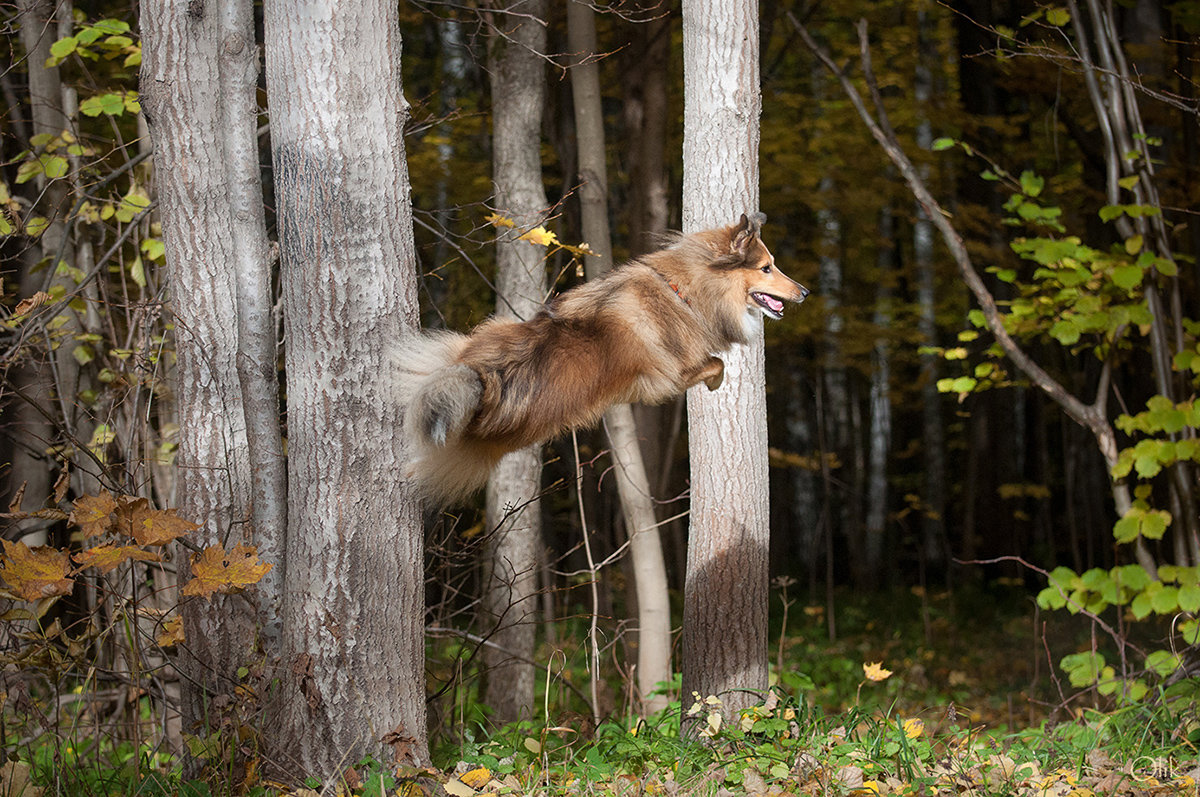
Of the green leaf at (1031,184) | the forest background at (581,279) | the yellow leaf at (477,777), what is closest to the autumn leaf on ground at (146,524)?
the forest background at (581,279)

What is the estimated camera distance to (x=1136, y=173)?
7.62m

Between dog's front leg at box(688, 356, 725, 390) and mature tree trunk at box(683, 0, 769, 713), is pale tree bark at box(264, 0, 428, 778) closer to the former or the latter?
dog's front leg at box(688, 356, 725, 390)

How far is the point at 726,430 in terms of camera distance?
5152 millimetres

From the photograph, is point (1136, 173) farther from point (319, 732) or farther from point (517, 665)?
point (319, 732)

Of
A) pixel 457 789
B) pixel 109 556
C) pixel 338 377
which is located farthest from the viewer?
pixel 338 377

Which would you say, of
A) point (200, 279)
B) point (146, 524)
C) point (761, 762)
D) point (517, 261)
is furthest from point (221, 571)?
point (517, 261)

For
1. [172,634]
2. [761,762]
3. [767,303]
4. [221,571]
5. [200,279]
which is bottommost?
[761,762]

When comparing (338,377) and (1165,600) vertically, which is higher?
(338,377)

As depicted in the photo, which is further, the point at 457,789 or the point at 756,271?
the point at 756,271

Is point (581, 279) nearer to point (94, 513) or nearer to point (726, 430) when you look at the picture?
point (726, 430)

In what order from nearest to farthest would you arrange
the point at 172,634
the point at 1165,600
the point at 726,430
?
the point at 172,634, the point at 726,430, the point at 1165,600

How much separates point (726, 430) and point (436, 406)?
1.99 metres

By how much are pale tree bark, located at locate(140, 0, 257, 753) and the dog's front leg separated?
246 cm

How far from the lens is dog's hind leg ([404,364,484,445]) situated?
144 inches
